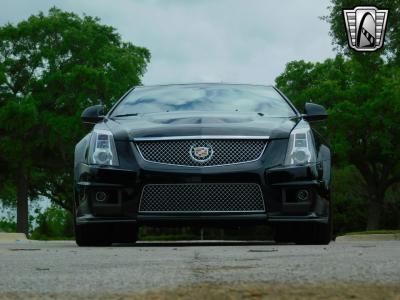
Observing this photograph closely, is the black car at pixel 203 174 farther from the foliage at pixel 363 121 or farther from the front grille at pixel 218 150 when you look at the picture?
the foliage at pixel 363 121

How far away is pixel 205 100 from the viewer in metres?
9.69

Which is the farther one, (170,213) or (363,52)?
(363,52)

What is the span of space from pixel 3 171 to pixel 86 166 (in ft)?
117

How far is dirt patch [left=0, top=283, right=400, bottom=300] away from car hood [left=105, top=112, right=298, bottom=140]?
4.96 metres

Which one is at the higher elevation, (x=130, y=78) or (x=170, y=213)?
(x=130, y=78)

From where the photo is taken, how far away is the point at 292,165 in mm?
8391

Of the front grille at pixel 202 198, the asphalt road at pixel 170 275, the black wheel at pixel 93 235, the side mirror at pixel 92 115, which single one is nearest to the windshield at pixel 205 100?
the side mirror at pixel 92 115

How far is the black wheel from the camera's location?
8.79 metres

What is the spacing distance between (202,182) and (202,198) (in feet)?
0.50

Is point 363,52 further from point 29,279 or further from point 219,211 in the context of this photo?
point 29,279

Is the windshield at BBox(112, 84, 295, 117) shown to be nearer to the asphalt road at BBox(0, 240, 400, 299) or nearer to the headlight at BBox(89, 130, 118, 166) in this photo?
the headlight at BBox(89, 130, 118, 166)

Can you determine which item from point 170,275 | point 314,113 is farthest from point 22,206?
point 170,275

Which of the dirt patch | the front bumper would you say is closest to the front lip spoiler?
the front bumper

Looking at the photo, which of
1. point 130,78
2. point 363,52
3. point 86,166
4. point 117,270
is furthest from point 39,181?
point 117,270
